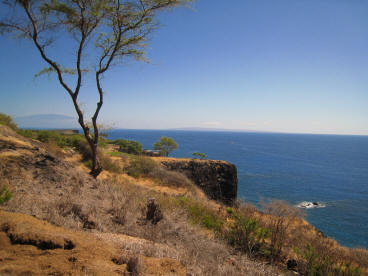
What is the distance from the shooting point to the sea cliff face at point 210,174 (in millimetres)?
19328

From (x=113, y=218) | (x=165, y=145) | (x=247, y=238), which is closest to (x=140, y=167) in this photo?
(x=113, y=218)

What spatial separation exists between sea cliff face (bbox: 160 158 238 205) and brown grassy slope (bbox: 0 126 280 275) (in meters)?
13.4

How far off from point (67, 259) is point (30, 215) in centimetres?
164

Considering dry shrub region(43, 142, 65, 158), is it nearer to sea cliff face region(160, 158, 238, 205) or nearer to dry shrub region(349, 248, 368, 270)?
sea cliff face region(160, 158, 238, 205)

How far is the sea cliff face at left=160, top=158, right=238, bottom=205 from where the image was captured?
63.4ft

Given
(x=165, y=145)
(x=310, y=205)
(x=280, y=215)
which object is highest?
(x=280, y=215)

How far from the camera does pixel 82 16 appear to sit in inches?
319

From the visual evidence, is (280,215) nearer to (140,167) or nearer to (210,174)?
(140,167)

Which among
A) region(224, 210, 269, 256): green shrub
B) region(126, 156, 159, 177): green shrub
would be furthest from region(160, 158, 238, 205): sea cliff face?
region(224, 210, 269, 256): green shrub

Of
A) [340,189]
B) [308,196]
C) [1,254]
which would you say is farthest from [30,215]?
[340,189]

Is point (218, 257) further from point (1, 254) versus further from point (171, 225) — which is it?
point (1, 254)

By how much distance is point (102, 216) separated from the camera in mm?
4242

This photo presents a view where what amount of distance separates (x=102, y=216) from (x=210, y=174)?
1654 cm

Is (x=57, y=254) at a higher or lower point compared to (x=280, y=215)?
higher
